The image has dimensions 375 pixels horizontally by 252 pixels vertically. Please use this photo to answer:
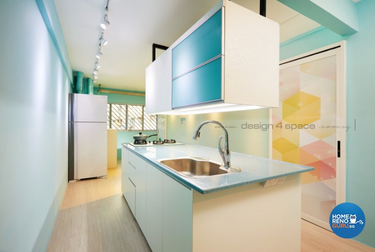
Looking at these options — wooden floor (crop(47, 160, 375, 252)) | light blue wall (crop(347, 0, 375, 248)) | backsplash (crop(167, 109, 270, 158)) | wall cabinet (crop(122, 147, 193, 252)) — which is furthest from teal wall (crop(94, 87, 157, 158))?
light blue wall (crop(347, 0, 375, 248))

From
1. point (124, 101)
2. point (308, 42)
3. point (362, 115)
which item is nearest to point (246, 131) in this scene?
point (362, 115)

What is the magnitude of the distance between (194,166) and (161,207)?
1.85ft

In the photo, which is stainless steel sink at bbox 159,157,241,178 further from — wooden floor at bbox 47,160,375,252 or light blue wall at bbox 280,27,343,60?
light blue wall at bbox 280,27,343,60

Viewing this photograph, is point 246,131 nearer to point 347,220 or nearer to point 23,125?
point 347,220

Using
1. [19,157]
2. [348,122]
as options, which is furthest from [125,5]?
[348,122]

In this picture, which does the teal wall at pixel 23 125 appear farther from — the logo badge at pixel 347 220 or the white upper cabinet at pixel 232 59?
the logo badge at pixel 347 220

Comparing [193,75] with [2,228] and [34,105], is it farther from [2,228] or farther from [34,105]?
[2,228]

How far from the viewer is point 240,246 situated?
118 centimetres

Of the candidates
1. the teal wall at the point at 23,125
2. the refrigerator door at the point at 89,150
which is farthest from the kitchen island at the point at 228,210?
the refrigerator door at the point at 89,150

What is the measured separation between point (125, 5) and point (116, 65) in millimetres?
2269

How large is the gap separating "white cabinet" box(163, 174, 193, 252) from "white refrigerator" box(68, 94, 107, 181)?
3412 millimetres

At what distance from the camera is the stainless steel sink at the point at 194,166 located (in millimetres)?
1722

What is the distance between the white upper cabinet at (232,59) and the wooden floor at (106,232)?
1664 millimetres

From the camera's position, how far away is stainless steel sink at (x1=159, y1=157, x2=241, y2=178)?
172 cm
